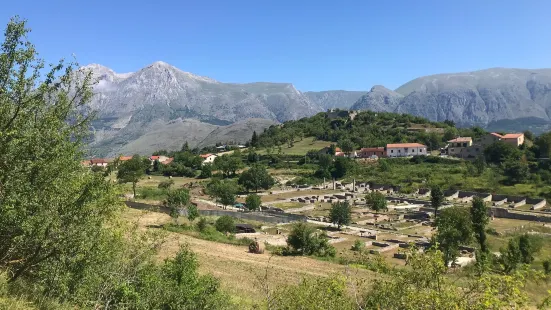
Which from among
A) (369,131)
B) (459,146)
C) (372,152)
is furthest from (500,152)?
(369,131)

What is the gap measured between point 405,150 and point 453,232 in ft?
253

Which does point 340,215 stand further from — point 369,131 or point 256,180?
point 369,131

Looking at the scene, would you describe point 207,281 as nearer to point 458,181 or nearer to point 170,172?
point 458,181

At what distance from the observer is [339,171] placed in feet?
293

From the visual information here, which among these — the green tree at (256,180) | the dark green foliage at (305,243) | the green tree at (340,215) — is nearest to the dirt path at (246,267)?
the dark green foliage at (305,243)

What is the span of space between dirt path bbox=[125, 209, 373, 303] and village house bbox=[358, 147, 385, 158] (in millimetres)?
80687

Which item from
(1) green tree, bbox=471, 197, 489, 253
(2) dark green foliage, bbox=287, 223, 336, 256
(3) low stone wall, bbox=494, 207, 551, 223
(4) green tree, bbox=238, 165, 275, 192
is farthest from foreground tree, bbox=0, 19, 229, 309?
(4) green tree, bbox=238, 165, 275, 192

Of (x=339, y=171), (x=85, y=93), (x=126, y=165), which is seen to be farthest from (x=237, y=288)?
(x=339, y=171)

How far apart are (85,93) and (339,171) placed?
271ft

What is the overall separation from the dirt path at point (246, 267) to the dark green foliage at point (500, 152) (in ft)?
235

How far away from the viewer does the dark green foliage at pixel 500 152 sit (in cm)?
8121

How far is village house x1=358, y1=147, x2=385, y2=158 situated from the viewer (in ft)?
343

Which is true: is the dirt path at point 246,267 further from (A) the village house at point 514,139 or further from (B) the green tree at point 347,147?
(A) the village house at point 514,139

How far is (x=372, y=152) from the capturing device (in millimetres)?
106062
